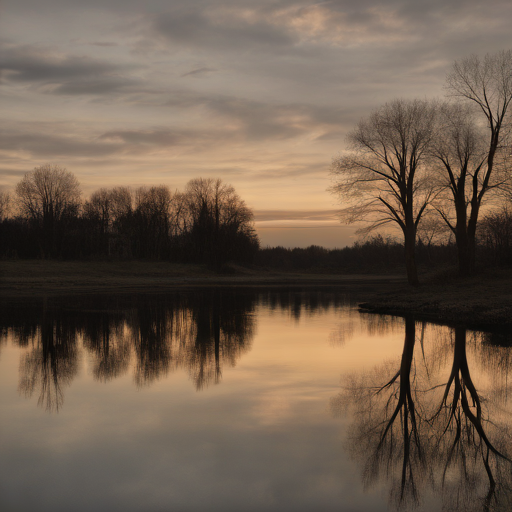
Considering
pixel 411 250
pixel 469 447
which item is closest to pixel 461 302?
pixel 411 250

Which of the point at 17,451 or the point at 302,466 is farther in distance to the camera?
the point at 17,451

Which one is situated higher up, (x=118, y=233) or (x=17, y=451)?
(x=118, y=233)

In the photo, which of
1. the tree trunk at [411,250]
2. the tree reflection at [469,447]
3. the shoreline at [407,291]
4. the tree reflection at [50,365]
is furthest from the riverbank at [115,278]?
the tree reflection at [469,447]

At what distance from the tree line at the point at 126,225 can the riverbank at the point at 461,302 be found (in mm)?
47781

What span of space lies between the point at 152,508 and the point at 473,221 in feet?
95.6

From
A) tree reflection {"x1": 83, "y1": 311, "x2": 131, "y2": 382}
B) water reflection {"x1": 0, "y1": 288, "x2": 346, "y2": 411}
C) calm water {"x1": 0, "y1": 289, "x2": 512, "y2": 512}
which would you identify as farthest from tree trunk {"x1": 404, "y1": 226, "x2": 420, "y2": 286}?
tree reflection {"x1": 83, "y1": 311, "x2": 131, "y2": 382}

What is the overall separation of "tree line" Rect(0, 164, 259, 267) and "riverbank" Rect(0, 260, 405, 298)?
723 centimetres

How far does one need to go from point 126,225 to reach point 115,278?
3021 centimetres

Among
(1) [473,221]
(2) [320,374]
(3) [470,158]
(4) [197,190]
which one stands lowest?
(2) [320,374]

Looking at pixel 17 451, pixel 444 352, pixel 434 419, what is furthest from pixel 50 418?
pixel 444 352

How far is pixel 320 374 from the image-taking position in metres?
10.2

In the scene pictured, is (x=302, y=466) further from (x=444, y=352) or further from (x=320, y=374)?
(x=444, y=352)

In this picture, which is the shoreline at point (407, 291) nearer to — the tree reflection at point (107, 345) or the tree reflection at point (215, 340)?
the tree reflection at point (215, 340)

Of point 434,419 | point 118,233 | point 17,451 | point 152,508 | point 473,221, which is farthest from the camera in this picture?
point 118,233
